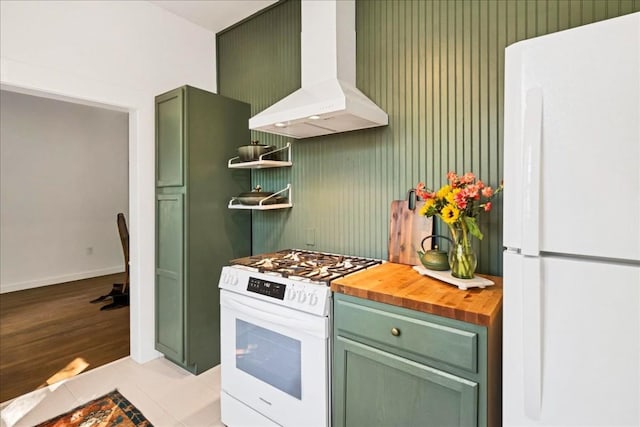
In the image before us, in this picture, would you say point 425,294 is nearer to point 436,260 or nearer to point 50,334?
point 436,260

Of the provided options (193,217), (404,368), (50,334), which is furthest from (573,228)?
(50,334)

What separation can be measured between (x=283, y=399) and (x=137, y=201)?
6.26ft

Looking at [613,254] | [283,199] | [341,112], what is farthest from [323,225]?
[613,254]

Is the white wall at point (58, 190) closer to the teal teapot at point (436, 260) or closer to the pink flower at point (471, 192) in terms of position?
the teal teapot at point (436, 260)

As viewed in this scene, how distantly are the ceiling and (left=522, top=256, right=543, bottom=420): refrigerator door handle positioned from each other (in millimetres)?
2620

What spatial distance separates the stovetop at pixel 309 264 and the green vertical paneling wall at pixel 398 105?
15cm

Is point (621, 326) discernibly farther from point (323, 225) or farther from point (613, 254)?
point (323, 225)

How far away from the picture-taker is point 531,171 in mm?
943

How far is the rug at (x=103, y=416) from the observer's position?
1901mm

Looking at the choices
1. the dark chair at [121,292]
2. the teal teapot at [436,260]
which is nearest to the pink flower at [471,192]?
the teal teapot at [436,260]

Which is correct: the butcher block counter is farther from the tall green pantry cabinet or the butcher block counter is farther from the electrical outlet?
the tall green pantry cabinet

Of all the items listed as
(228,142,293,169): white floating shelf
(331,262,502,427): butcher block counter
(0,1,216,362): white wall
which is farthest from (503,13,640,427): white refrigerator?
(0,1,216,362): white wall

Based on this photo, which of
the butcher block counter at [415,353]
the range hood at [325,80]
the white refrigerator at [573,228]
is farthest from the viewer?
the range hood at [325,80]

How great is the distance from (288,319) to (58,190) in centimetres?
529
